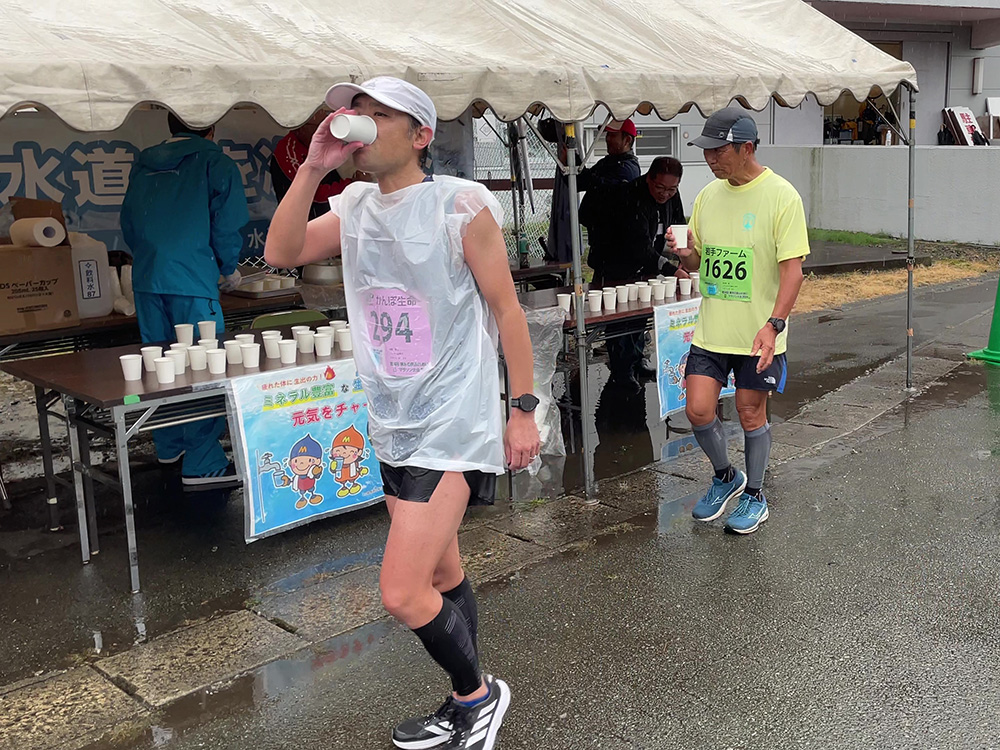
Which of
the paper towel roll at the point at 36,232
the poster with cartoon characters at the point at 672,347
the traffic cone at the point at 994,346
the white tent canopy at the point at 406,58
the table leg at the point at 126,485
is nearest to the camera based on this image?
the white tent canopy at the point at 406,58

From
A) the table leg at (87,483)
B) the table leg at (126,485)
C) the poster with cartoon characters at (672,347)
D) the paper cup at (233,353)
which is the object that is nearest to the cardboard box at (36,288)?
the table leg at (87,483)

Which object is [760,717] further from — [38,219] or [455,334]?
[38,219]

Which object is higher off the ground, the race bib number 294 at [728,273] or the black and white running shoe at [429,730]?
the race bib number 294 at [728,273]

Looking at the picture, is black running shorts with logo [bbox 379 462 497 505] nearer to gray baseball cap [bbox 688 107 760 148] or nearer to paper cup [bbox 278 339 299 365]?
paper cup [bbox 278 339 299 365]

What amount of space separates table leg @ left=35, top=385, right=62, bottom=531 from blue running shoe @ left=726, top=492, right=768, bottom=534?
11.7ft

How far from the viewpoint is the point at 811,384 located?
27.8ft

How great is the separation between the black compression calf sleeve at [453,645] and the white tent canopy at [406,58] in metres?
2.34

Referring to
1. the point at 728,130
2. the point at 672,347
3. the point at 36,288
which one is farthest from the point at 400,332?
the point at 36,288

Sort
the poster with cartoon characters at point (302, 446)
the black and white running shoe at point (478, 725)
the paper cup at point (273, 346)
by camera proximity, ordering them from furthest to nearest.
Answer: the paper cup at point (273, 346)
the poster with cartoon characters at point (302, 446)
the black and white running shoe at point (478, 725)

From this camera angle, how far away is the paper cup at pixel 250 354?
4.98 metres

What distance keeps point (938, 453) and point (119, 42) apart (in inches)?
207

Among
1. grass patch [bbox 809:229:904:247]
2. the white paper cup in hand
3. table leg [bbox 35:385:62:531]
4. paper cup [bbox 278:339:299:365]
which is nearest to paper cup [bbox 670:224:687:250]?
paper cup [bbox 278:339:299:365]

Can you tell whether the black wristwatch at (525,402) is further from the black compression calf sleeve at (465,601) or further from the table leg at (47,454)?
the table leg at (47,454)

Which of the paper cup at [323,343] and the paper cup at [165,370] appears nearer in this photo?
the paper cup at [165,370]
